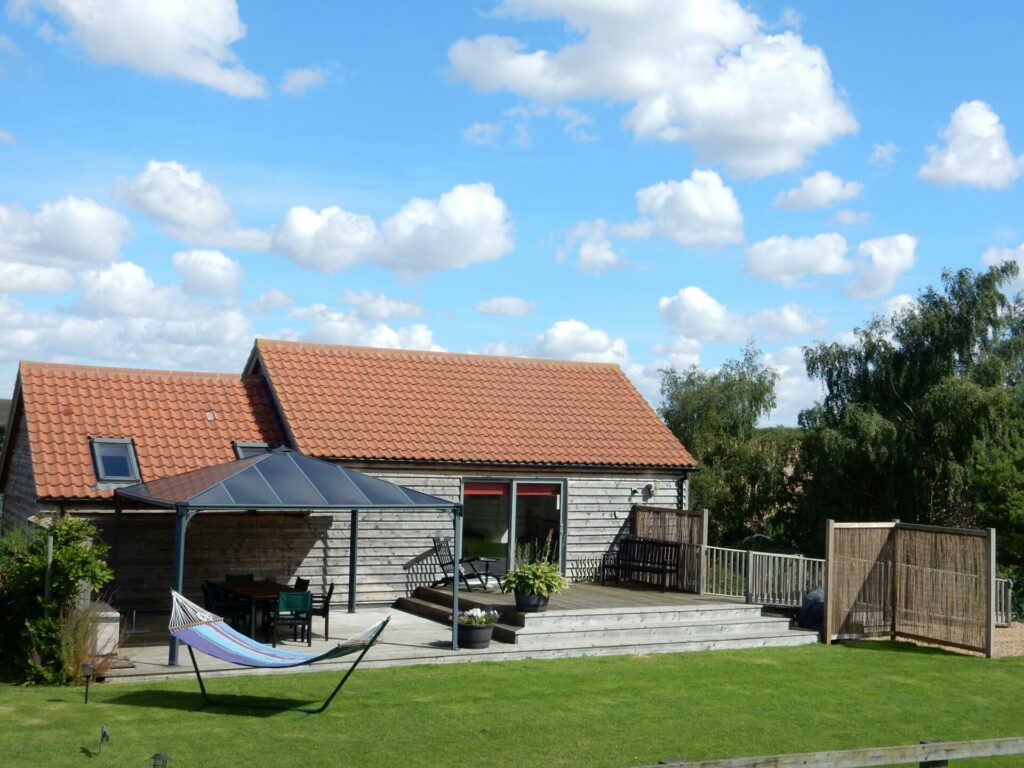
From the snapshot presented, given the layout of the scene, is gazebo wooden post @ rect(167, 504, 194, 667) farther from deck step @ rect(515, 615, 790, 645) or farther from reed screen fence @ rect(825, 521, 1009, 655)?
reed screen fence @ rect(825, 521, 1009, 655)

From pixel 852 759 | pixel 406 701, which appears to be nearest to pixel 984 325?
pixel 406 701

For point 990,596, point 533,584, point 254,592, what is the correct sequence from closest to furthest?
point 254,592 < point 533,584 < point 990,596

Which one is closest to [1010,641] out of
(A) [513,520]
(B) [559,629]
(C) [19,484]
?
(B) [559,629]

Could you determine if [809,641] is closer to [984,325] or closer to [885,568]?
[885,568]

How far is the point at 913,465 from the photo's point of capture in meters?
25.9

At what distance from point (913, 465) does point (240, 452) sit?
55.1 feet

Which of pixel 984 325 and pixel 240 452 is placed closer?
pixel 240 452

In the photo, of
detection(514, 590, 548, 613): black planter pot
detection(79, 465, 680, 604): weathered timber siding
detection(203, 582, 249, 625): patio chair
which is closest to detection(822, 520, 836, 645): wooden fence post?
detection(514, 590, 548, 613): black planter pot

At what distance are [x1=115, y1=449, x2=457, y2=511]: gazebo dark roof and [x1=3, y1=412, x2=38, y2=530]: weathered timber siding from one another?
329 cm

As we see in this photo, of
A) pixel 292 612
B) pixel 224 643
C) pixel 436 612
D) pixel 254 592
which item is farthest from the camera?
pixel 436 612

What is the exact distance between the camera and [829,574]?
15328mm

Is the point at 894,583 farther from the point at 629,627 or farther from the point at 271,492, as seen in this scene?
the point at 271,492

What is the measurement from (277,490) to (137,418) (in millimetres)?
5118

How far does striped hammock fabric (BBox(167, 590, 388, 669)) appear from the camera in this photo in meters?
10.1
